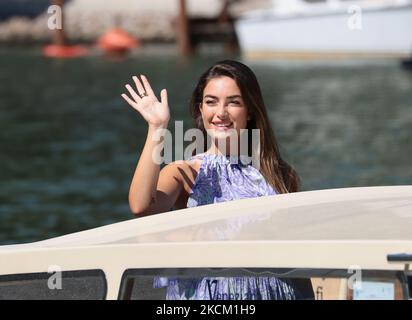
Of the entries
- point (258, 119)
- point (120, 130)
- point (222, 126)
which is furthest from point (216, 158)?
point (120, 130)

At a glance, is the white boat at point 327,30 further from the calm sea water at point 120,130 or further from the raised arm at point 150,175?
the raised arm at point 150,175

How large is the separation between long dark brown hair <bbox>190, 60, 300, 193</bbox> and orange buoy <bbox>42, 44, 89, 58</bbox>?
45.3 metres

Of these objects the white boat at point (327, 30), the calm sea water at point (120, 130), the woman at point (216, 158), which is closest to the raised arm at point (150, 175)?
the woman at point (216, 158)

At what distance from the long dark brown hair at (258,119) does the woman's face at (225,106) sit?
0.07 feet

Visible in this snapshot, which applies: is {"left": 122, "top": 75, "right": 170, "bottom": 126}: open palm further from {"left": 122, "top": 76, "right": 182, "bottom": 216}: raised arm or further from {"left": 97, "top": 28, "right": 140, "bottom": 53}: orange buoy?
{"left": 97, "top": 28, "right": 140, "bottom": 53}: orange buoy

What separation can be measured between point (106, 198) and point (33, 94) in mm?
18076

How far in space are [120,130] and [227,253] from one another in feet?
71.7

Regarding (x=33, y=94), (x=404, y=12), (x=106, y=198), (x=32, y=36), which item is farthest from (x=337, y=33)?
(x=106, y=198)

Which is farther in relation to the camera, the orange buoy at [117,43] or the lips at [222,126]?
the orange buoy at [117,43]

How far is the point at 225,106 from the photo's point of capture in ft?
13.3

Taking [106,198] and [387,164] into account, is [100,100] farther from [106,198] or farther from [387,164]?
[106,198]

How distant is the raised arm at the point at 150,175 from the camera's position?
3.65m

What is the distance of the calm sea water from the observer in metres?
16.4

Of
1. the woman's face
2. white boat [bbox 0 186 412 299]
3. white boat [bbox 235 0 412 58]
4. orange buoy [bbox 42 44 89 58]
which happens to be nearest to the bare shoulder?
the woman's face
